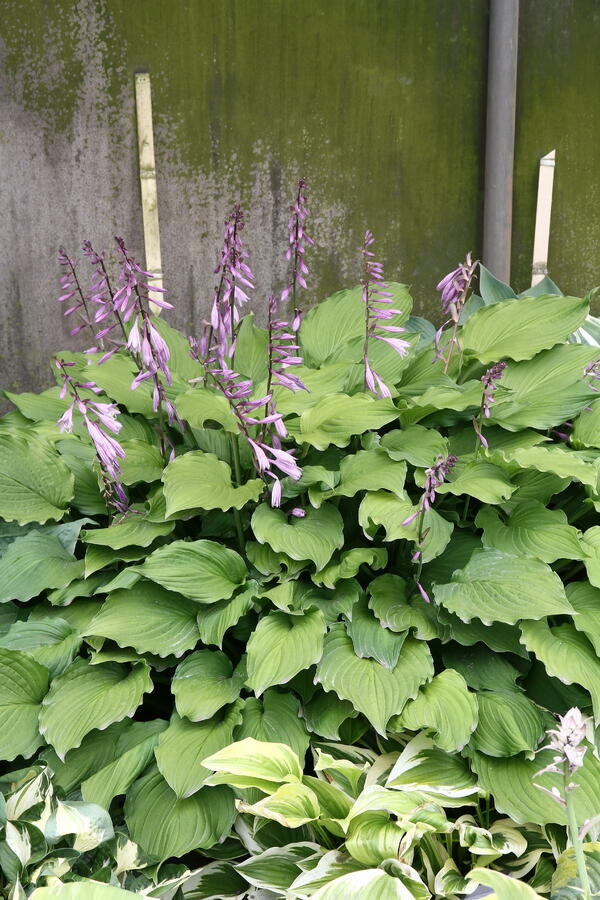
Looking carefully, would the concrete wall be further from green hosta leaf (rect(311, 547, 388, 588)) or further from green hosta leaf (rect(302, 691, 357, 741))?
green hosta leaf (rect(302, 691, 357, 741))

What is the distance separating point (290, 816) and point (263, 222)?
340 centimetres

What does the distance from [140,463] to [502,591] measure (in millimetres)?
893

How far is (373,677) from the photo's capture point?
164 centimetres

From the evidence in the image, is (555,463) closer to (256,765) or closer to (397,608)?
(397,608)

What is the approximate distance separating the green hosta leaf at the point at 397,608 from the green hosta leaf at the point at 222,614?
0.26 meters

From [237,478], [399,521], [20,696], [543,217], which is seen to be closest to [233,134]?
[543,217]

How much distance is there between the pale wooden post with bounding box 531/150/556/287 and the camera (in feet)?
14.8

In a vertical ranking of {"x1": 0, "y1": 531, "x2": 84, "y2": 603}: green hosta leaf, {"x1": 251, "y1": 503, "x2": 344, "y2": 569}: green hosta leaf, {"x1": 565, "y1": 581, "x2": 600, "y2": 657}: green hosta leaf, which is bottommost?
{"x1": 565, "y1": 581, "x2": 600, "y2": 657}: green hosta leaf

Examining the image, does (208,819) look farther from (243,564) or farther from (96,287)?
(96,287)

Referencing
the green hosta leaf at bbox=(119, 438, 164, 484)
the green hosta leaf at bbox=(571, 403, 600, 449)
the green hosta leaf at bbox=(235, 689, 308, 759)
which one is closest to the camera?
the green hosta leaf at bbox=(235, 689, 308, 759)

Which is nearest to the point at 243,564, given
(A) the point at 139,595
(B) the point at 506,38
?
(A) the point at 139,595

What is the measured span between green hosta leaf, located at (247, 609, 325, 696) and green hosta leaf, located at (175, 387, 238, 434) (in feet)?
1.42

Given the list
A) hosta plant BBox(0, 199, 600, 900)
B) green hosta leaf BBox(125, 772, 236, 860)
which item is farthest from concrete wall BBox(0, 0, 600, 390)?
green hosta leaf BBox(125, 772, 236, 860)

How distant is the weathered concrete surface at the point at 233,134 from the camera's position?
4012mm
